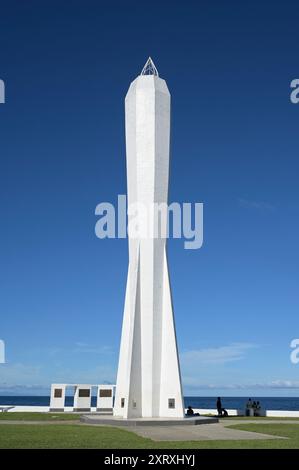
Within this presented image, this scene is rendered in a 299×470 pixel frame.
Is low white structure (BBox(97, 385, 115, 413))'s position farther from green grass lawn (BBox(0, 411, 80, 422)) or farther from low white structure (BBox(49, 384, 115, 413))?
green grass lawn (BBox(0, 411, 80, 422))

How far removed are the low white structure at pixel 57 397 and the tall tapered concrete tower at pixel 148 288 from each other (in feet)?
32.3

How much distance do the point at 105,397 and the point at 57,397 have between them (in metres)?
3.67

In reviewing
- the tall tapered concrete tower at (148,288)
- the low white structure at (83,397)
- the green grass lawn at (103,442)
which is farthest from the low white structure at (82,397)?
the green grass lawn at (103,442)

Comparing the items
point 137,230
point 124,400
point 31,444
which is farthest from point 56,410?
point 31,444

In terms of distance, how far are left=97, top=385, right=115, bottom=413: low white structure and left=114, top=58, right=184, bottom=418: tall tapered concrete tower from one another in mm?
7533

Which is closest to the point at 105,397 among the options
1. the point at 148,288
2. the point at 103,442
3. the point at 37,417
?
the point at 37,417

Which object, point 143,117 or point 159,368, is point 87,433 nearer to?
point 159,368

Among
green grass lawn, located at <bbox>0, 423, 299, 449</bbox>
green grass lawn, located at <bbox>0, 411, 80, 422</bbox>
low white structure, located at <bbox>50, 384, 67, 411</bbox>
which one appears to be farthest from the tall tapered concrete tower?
low white structure, located at <bbox>50, 384, 67, 411</bbox>

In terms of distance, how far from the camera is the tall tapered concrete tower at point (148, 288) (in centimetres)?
2720

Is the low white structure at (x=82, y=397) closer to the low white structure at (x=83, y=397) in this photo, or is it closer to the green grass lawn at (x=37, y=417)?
the low white structure at (x=83, y=397)

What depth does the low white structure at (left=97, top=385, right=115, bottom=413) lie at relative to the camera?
35.9 metres
